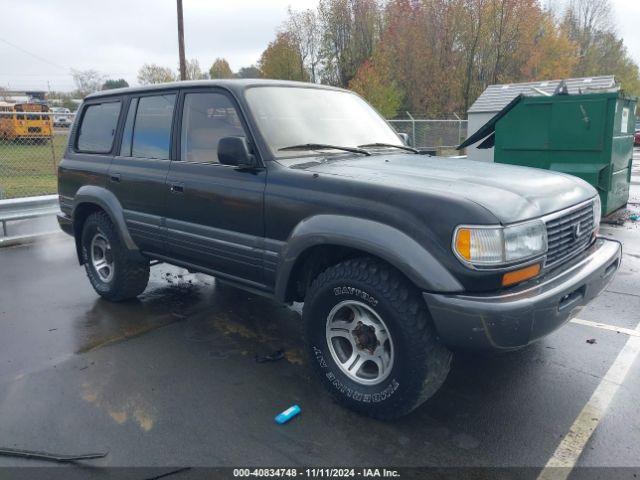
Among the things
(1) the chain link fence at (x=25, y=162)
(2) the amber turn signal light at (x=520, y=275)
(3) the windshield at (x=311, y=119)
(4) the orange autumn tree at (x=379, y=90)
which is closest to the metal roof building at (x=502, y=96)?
(4) the orange autumn tree at (x=379, y=90)

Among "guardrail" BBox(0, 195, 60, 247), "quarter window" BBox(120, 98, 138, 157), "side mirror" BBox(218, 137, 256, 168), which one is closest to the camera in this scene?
"side mirror" BBox(218, 137, 256, 168)

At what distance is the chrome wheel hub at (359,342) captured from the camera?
2.98 meters

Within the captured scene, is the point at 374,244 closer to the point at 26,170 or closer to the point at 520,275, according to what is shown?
the point at 520,275

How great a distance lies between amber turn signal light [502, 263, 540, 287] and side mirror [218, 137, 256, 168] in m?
1.75

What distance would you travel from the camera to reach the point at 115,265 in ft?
16.0

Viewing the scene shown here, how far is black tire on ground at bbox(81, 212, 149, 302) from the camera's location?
484cm

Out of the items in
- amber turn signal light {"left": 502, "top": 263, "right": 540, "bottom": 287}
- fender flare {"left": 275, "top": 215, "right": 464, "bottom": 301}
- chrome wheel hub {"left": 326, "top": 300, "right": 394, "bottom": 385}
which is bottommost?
→ chrome wheel hub {"left": 326, "top": 300, "right": 394, "bottom": 385}

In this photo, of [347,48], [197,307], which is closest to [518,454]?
[197,307]

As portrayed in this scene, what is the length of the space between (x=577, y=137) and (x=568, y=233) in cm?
557

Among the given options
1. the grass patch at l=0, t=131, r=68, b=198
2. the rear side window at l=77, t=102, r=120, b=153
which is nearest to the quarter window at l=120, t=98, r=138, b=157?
the rear side window at l=77, t=102, r=120, b=153

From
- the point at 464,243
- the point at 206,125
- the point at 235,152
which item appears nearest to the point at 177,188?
the point at 206,125

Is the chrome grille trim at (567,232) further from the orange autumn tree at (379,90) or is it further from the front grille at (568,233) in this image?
the orange autumn tree at (379,90)

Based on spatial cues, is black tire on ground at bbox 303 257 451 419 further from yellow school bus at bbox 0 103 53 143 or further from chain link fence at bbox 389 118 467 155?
chain link fence at bbox 389 118 467 155

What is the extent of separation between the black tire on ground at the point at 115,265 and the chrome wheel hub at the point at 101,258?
0.07 feet
